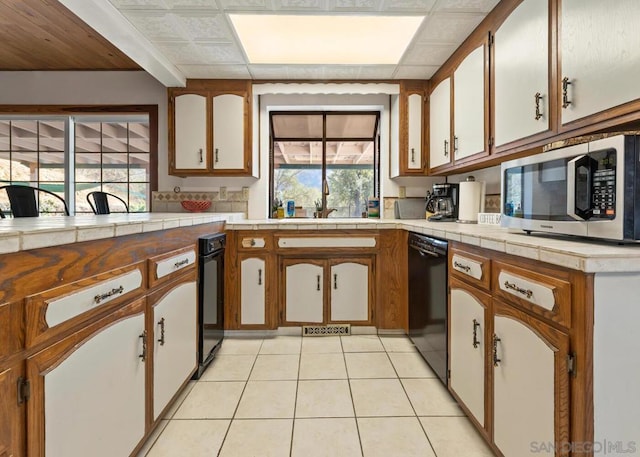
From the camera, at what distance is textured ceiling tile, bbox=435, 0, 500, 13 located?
1.92m

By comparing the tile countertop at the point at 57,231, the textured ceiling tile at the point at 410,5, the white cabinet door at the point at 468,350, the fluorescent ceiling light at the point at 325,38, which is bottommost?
the white cabinet door at the point at 468,350

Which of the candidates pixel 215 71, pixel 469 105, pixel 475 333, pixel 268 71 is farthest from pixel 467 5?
pixel 215 71

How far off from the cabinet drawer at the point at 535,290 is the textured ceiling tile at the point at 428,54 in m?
1.80

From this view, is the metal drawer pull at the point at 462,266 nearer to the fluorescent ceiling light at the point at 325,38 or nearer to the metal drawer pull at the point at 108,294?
the metal drawer pull at the point at 108,294

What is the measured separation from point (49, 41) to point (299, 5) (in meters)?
2.11

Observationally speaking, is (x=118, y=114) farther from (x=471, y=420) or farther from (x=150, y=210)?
(x=471, y=420)

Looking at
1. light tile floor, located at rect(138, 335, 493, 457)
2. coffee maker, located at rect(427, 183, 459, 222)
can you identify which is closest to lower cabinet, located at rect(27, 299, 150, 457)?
light tile floor, located at rect(138, 335, 493, 457)

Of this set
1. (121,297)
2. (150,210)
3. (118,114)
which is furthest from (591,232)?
(118,114)

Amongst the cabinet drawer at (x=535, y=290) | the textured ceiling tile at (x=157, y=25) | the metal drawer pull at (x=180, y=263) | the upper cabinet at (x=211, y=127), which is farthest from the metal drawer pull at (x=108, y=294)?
the upper cabinet at (x=211, y=127)

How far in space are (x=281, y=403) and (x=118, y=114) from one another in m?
3.02

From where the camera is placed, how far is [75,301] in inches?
37.2

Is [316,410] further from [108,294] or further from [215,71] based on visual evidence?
[215,71]

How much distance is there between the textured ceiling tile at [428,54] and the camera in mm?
2420

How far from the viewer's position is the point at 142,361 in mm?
1333
